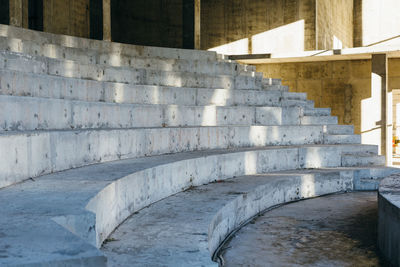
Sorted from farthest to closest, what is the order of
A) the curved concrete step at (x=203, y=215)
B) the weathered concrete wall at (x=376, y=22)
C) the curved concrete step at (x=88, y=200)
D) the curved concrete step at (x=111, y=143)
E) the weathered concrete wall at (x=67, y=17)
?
the weathered concrete wall at (x=376, y=22) → the weathered concrete wall at (x=67, y=17) → the curved concrete step at (x=111, y=143) → the curved concrete step at (x=203, y=215) → the curved concrete step at (x=88, y=200)

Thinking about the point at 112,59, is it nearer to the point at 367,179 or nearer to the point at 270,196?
the point at 270,196

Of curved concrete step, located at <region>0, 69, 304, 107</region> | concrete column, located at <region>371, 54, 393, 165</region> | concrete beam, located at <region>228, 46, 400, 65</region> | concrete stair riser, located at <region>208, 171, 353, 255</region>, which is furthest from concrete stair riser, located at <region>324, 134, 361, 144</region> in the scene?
Result: concrete column, located at <region>371, 54, 393, 165</region>

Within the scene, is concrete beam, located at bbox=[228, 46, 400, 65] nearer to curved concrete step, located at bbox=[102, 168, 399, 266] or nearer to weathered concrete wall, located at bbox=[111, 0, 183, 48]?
weathered concrete wall, located at bbox=[111, 0, 183, 48]

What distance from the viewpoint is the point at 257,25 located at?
45.9 feet

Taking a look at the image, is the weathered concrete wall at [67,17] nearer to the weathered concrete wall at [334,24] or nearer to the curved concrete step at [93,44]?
the curved concrete step at [93,44]

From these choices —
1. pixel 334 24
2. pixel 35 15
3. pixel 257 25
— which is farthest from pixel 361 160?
pixel 334 24

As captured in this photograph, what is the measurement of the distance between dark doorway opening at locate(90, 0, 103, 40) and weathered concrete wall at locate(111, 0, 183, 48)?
13.2 feet

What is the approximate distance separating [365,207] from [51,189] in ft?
13.5

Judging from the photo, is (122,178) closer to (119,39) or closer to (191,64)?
(191,64)

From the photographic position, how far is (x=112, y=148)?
4.70 metres

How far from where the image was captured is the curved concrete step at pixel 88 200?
5.56ft

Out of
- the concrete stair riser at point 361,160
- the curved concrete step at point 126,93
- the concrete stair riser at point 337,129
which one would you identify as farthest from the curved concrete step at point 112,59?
the concrete stair riser at point 361,160

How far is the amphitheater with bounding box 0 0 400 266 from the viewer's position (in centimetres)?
250

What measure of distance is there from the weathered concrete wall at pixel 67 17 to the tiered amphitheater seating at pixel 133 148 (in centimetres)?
457
